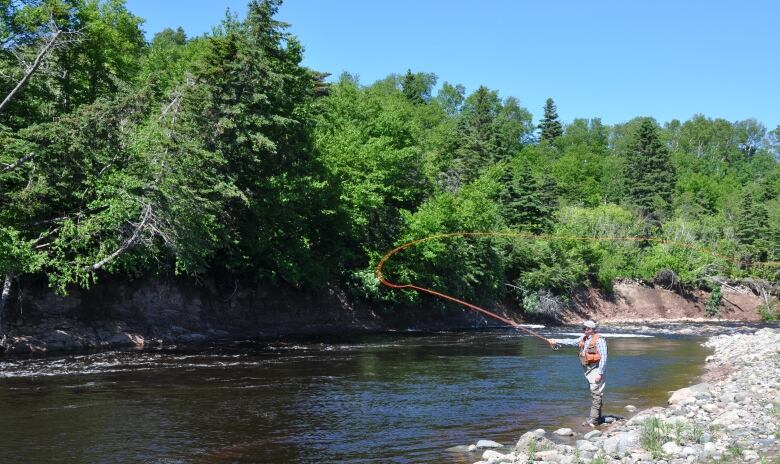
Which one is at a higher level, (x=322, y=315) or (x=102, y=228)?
(x=102, y=228)

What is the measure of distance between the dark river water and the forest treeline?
4.57 m

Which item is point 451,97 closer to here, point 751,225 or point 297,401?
point 751,225

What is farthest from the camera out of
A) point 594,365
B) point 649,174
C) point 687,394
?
point 649,174

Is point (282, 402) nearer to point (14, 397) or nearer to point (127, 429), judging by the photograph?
point (127, 429)

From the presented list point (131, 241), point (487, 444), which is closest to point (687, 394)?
point (487, 444)

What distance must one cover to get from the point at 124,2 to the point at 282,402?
1098 inches

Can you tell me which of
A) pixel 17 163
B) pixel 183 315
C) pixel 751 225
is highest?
pixel 751 225

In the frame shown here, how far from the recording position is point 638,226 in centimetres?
6581

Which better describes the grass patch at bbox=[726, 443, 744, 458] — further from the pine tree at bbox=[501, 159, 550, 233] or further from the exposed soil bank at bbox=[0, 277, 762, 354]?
the pine tree at bbox=[501, 159, 550, 233]

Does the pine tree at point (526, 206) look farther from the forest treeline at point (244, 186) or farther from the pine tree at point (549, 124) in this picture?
the pine tree at point (549, 124)

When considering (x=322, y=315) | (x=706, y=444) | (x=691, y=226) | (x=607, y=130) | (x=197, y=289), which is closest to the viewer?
(x=706, y=444)

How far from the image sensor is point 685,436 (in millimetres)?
9914

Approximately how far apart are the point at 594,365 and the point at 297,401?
19.8 feet

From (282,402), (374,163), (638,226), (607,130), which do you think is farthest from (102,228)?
(607,130)
